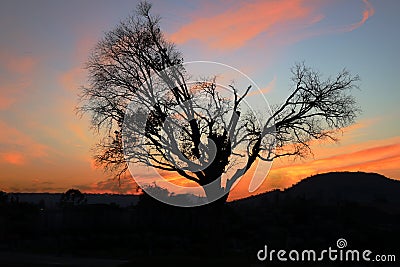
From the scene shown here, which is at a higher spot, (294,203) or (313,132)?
(313,132)

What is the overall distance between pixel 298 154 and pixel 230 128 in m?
3.88

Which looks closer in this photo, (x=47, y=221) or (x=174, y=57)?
(x=174, y=57)

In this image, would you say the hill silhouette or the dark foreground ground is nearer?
the dark foreground ground

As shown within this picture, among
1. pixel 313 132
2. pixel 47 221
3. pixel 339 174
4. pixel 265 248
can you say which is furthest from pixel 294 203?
pixel 339 174

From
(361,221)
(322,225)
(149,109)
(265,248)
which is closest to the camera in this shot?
(149,109)

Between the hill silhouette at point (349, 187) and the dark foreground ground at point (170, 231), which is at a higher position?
the hill silhouette at point (349, 187)

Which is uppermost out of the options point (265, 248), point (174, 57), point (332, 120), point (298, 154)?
point (174, 57)

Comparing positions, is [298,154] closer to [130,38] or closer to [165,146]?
[165,146]

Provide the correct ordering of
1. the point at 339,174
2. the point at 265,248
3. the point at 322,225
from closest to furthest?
the point at 265,248, the point at 322,225, the point at 339,174

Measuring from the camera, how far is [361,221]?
48562mm

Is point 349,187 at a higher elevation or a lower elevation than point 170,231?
higher

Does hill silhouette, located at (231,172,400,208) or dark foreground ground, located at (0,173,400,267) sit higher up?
hill silhouette, located at (231,172,400,208)

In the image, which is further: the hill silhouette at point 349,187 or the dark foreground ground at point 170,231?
the hill silhouette at point 349,187

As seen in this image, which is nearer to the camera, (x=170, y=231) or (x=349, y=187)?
(x=170, y=231)
